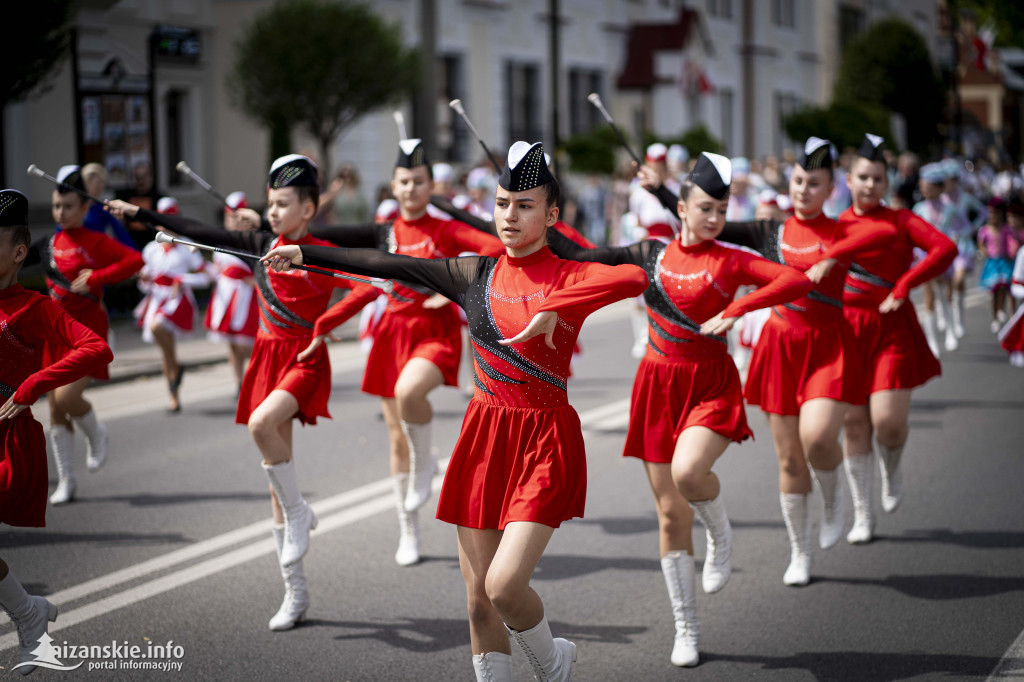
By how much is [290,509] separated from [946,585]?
3339mm

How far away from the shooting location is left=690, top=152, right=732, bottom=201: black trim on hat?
209 inches

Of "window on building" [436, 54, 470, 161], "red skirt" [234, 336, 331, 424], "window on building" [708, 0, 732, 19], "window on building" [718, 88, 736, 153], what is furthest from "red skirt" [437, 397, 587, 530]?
"window on building" [718, 88, 736, 153]

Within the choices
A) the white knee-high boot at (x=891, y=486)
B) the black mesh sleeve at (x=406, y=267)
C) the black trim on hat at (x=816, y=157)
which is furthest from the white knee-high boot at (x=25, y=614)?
the white knee-high boot at (x=891, y=486)

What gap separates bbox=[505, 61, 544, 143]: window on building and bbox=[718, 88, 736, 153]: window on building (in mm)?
13699

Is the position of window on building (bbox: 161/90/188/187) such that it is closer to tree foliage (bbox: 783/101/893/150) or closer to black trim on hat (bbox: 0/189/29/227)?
black trim on hat (bbox: 0/189/29/227)

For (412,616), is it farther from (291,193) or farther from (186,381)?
(186,381)

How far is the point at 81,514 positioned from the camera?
7793 millimetres

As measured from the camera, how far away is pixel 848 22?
60719 millimetres

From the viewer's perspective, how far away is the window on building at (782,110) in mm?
51906

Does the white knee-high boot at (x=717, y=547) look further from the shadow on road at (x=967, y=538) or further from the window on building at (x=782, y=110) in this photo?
the window on building at (x=782, y=110)

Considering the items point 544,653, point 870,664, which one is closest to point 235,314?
point 870,664

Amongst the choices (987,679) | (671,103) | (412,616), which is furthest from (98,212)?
(671,103)

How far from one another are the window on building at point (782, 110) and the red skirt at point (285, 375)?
47.2 m

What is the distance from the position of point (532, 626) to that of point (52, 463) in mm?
6300
